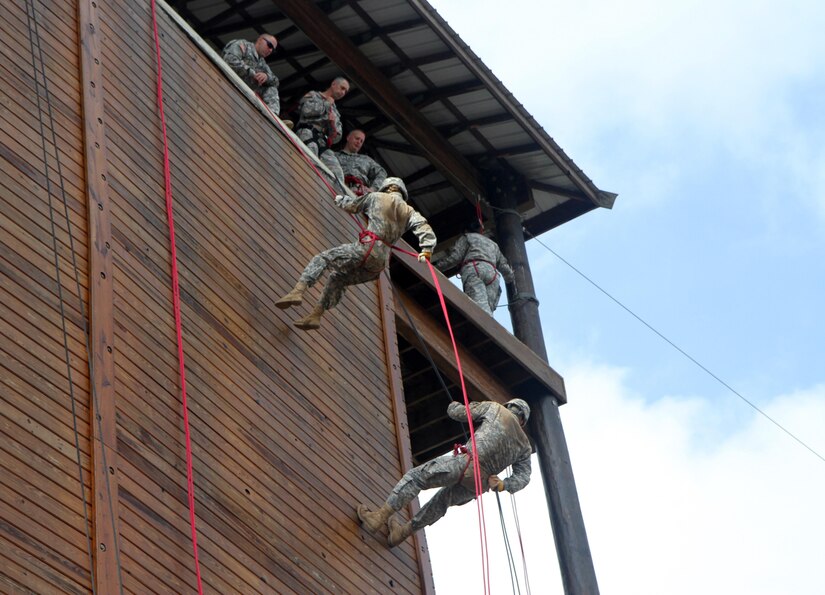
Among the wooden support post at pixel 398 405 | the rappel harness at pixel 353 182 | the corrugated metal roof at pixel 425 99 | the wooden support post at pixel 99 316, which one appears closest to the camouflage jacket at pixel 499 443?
the wooden support post at pixel 398 405

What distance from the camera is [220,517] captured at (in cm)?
1127

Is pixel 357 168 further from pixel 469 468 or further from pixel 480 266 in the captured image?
pixel 469 468

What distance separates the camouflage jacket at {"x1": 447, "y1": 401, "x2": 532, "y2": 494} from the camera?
45.9ft

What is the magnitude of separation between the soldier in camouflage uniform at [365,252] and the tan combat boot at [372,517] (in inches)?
71.6

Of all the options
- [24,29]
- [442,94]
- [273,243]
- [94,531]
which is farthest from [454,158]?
[94,531]

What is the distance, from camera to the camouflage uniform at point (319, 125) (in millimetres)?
18094

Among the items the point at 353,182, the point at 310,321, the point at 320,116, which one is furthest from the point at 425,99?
the point at 310,321

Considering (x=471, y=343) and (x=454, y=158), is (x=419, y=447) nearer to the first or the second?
(x=471, y=343)

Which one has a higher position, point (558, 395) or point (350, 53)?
point (350, 53)

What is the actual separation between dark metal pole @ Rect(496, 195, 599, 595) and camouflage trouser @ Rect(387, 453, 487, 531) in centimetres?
401

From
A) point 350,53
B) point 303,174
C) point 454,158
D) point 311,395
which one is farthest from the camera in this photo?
point 454,158

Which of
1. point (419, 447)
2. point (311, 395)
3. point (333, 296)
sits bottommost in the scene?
point (311, 395)

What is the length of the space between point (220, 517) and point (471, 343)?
784 centimetres

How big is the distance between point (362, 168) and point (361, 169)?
25 millimetres
